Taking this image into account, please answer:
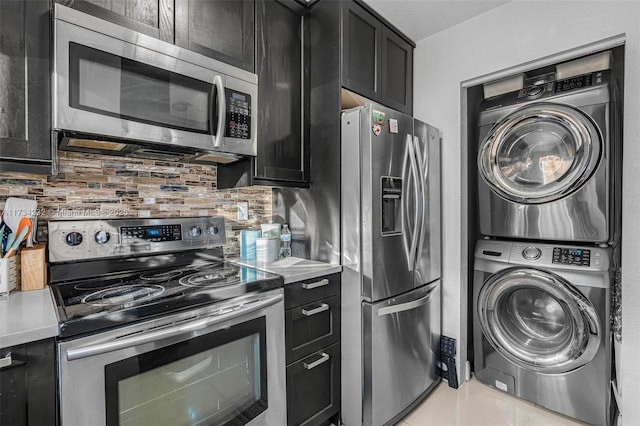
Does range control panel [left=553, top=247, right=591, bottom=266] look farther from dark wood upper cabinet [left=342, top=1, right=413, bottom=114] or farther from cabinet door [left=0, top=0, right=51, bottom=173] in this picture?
cabinet door [left=0, top=0, right=51, bottom=173]

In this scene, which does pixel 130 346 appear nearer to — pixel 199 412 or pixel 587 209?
pixel 199 412

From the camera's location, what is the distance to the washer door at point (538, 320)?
1.87 metres

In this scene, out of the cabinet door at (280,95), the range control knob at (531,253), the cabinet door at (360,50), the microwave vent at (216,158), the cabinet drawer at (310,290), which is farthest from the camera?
the range control knob at (531,253)

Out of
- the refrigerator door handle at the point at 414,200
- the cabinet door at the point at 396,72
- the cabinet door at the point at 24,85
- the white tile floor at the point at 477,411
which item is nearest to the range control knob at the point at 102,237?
the cabinet door at the point at 24,85

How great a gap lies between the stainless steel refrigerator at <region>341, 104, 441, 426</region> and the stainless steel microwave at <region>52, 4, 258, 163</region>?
2.02ft

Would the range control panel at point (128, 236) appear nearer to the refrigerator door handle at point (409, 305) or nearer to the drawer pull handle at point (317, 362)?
the drawer pull handle at point (317, 362)

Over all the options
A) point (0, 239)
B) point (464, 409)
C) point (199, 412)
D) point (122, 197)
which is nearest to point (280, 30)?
point (122, 197)

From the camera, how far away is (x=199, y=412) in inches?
50.0

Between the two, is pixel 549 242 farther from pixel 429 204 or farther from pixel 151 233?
pixel 151 233

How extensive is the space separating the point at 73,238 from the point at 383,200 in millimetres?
1565

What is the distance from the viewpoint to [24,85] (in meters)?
1.13

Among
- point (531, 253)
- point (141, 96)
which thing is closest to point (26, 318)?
point (141, 96)

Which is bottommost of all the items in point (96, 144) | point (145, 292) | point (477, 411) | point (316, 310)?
point (477, 411)

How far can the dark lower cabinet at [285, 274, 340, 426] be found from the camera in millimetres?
1613
